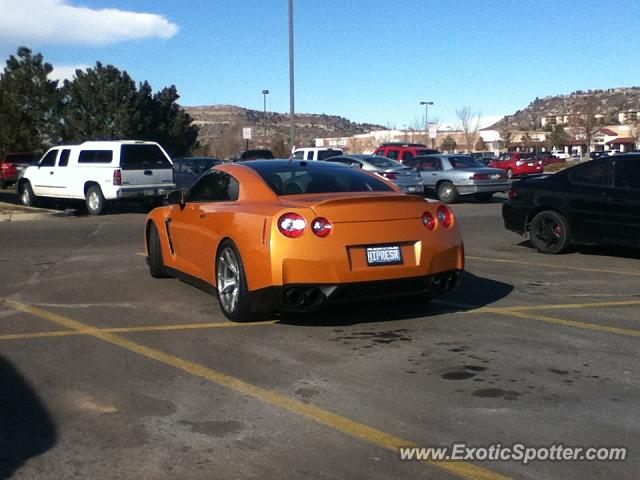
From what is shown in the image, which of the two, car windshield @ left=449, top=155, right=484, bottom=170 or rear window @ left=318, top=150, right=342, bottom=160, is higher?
rear window @ left=318, top=150, right=342, bottom=160

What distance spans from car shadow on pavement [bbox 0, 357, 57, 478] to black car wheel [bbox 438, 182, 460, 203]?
63.8ft

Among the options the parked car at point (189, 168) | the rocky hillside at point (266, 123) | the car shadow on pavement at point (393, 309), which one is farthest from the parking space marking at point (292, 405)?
the rocky hillside at point (266, 123)

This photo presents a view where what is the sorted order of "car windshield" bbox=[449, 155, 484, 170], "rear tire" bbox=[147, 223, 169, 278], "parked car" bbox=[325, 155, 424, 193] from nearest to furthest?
"rear tire" bbox=[147, 223, 169, 278] < "parked car" bbox=[325, 155, 424, 193] < "car windshield" bbox=[449, 155, 484, 170]

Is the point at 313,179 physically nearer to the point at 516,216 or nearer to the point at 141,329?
the point at 141,329

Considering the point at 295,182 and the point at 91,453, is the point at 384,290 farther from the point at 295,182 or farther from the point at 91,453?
the point at 91,453

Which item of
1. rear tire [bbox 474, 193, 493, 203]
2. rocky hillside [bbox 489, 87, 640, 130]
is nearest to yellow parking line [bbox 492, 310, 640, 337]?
rear tire [bbox 474, 193, 493, 203]

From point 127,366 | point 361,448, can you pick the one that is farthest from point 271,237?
point 361,448

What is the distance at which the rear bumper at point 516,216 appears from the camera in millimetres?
12148

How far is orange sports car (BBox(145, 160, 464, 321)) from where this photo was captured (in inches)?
257

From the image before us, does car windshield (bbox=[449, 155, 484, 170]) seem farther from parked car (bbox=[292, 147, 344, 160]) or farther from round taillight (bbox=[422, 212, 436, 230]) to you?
round taillight (bbox=[422, 212, 436, 230])

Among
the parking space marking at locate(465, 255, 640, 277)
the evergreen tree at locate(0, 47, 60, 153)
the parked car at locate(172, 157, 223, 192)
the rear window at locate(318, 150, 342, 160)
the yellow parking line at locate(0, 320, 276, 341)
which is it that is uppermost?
the evergreen tree at locate(0, 47, 60, 153)

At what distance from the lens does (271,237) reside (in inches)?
258

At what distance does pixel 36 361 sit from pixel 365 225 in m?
2.83

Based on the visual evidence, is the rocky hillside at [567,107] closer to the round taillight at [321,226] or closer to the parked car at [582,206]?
the parked car at [582,206]
